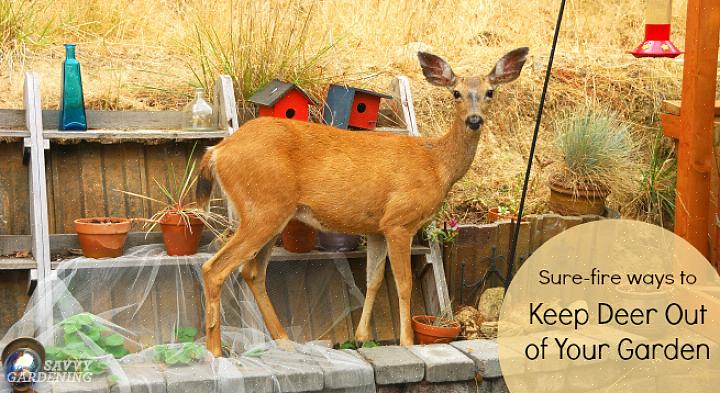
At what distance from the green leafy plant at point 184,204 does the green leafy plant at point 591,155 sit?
8.81ft

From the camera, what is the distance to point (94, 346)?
16.9 feet

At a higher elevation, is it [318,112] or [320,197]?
[318,112]

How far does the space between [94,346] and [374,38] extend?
4845mm

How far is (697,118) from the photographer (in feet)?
18.9

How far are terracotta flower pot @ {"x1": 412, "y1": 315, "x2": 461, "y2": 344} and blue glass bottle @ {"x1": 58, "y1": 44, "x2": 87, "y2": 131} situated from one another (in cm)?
257

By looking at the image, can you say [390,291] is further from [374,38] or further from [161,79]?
[374,38]

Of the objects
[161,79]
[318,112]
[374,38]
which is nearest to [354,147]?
[318,112]

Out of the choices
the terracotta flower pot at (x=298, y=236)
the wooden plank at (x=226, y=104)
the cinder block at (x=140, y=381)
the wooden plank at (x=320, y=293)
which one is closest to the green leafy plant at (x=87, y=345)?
the cinder block at (x=140, y=381)

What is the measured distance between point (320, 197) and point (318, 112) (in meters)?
1.42

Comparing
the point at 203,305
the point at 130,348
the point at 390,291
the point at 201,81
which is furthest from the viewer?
the point at 201,81

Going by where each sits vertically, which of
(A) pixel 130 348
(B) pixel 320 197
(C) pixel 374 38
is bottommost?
(A) pixel 130 348

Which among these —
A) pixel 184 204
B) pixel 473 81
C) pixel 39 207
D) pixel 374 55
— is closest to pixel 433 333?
pixel 473 81

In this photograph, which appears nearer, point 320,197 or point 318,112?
point 320,197

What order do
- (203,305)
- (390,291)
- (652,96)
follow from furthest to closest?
1. (652,96)
2. (390,291)
3. (203,305)
